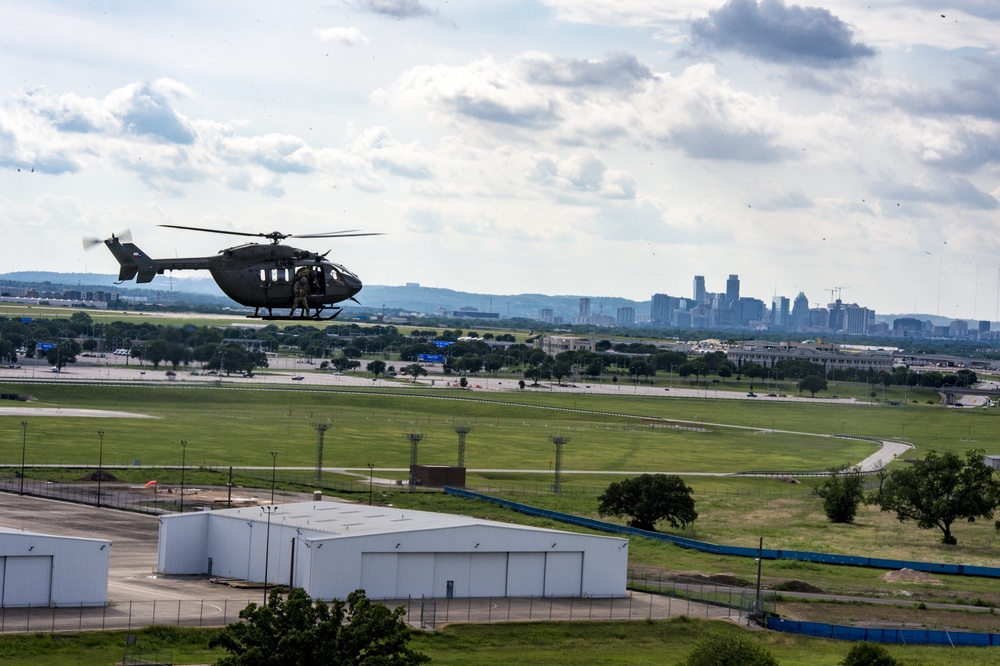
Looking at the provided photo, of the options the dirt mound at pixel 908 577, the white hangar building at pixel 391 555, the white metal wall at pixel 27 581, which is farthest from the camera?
the dirt mound at pixel 908 577

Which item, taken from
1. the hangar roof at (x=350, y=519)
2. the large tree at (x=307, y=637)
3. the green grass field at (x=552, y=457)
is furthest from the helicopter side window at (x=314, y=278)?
the hangar roof at (x=350, y=519)

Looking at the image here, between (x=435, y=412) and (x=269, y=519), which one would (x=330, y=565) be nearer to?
(x=269, y=519)

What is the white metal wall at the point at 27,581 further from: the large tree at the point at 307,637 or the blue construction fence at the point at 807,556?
the blue construction fence at the point at 807,556

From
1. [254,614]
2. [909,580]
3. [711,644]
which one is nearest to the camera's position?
[254,614]

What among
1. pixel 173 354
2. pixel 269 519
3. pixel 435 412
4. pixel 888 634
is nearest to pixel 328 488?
pixel 269 519

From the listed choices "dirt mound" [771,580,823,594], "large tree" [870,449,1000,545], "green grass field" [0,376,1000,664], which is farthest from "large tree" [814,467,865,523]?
"dirt mound" [771,580,823,594]

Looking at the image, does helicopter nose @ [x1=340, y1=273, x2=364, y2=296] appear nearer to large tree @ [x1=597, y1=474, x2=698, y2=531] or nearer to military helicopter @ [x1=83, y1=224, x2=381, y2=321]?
military helicopter @ [x1=83, y1=224, x2=381, y2=321]
